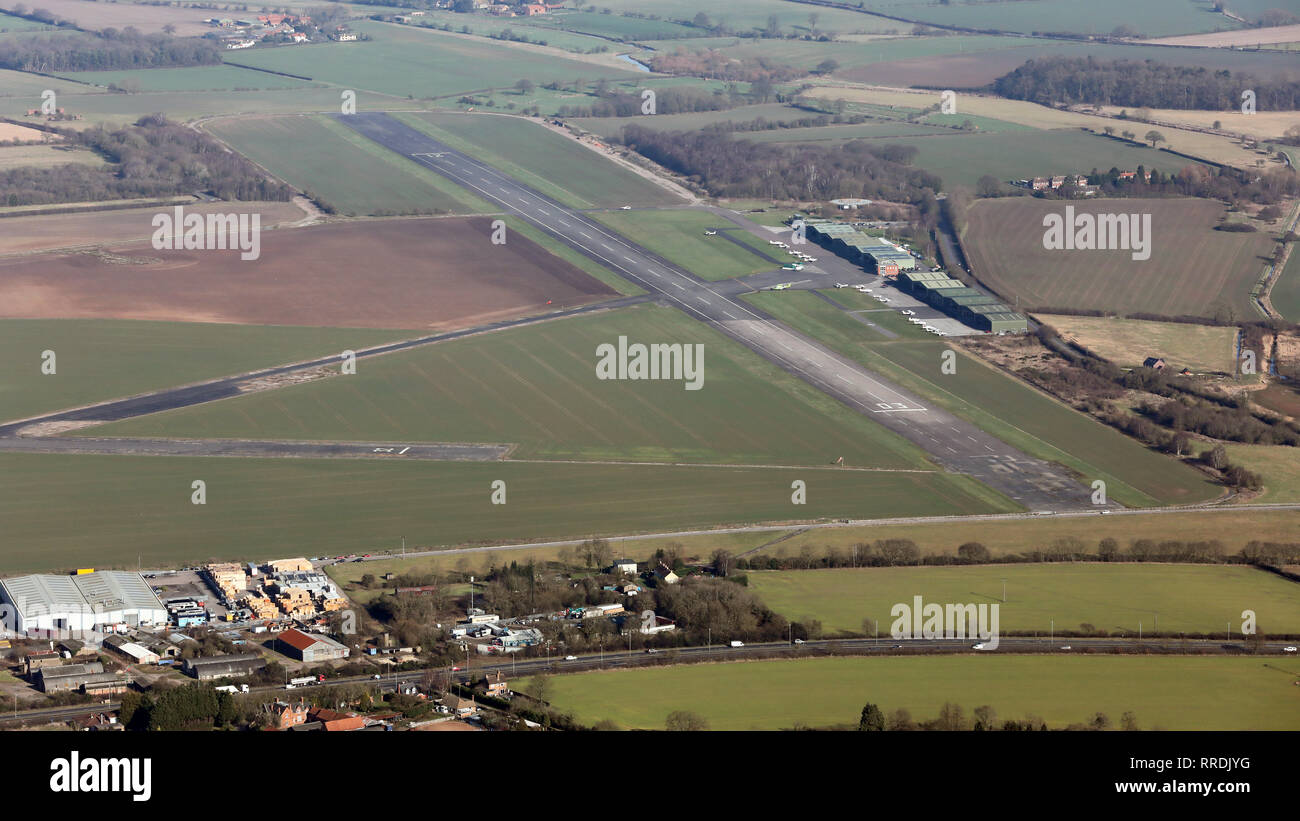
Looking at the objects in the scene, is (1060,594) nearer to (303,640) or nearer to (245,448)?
(303,640)

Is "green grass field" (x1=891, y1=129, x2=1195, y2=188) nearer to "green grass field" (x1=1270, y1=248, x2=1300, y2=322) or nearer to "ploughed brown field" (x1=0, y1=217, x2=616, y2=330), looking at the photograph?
"green grass field" (x1=1270, y1=248, x2=1300, y2=322)

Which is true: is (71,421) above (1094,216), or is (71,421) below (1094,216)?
below

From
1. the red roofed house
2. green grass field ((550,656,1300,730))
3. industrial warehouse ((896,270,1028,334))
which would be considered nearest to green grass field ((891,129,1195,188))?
industrial warehouse ((896,270,1028,334))

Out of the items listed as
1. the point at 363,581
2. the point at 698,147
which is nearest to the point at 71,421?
the point at 363,581

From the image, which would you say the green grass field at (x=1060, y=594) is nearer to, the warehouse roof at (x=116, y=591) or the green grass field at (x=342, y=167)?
the warehouse roof at (x=116, y=591)

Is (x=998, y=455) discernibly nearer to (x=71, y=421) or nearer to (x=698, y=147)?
(x=71, y=421)

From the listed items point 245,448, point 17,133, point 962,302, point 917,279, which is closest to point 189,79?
point 17,133
